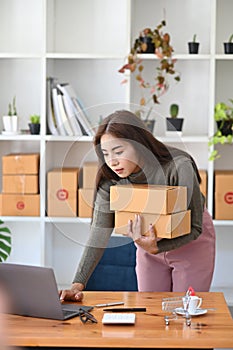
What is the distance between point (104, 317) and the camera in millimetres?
2326

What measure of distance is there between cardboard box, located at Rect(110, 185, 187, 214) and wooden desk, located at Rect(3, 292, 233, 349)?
336 millimetres

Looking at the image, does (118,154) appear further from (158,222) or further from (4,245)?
(4,245)

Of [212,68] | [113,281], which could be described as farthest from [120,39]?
[113,281]

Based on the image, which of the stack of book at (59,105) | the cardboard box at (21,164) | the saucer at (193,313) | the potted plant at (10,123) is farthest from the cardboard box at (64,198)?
the potted plant at (10,123)

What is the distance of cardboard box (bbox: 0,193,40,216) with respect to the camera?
409cm

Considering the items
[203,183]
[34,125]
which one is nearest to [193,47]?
[203,183]

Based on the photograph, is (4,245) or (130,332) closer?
(130,332)

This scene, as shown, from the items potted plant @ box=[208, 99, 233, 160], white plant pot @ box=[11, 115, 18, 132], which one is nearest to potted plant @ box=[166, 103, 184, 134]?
potted plant @ box=[208, 99, 233, 160]

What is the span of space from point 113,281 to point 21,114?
1.44m

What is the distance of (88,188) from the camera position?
2521 mm

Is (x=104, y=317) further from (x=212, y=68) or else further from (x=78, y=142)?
(x=212, y=68)

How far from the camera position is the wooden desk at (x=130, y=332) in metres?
2.12

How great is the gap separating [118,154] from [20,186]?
1.87 metres

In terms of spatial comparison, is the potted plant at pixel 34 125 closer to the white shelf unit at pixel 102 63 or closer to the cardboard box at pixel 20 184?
the white shelf unit at pixel 102 63
